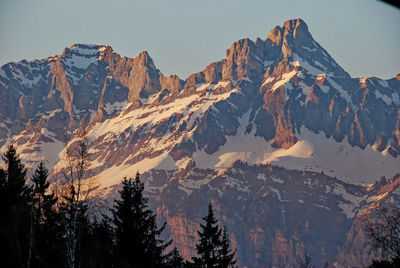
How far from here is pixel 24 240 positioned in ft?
124

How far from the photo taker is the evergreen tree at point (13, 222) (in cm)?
2039

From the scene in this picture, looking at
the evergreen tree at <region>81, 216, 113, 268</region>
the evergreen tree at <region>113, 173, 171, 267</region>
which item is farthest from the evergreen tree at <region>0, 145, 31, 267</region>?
the evergreen tree at <region>113, 173, 171, 267</region>

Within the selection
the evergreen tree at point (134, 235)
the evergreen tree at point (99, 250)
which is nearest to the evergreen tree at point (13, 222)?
the evergreen tree at point (99, 250)

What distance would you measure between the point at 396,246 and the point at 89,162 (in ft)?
58.7

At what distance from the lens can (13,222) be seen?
20.2 m

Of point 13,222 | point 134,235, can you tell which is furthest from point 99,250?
point 13,222

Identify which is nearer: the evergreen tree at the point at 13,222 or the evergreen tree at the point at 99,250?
the evergreen tree at the point at 13,222

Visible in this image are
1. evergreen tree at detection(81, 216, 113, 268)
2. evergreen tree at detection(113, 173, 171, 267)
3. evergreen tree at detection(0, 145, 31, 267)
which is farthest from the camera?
evergreen tree at detection(113, 173, 171, 267)

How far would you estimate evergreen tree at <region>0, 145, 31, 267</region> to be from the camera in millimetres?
20391

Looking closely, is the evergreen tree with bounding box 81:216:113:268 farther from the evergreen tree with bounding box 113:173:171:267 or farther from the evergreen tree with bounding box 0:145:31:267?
the evergreen tree with bounding box 0:145:31:267

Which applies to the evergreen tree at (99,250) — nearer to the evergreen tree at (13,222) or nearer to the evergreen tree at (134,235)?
the evergreen tree at (134,235)

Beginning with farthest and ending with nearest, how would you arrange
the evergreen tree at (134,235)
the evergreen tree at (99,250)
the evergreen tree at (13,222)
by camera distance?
the evergreen tree at (134,235), the evergreen tree at (99,250), the evergreen tree at (13,222)

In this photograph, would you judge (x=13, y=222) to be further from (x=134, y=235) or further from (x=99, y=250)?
(x=134, y=235)

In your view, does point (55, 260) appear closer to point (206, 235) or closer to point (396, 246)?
point (206, 235)
